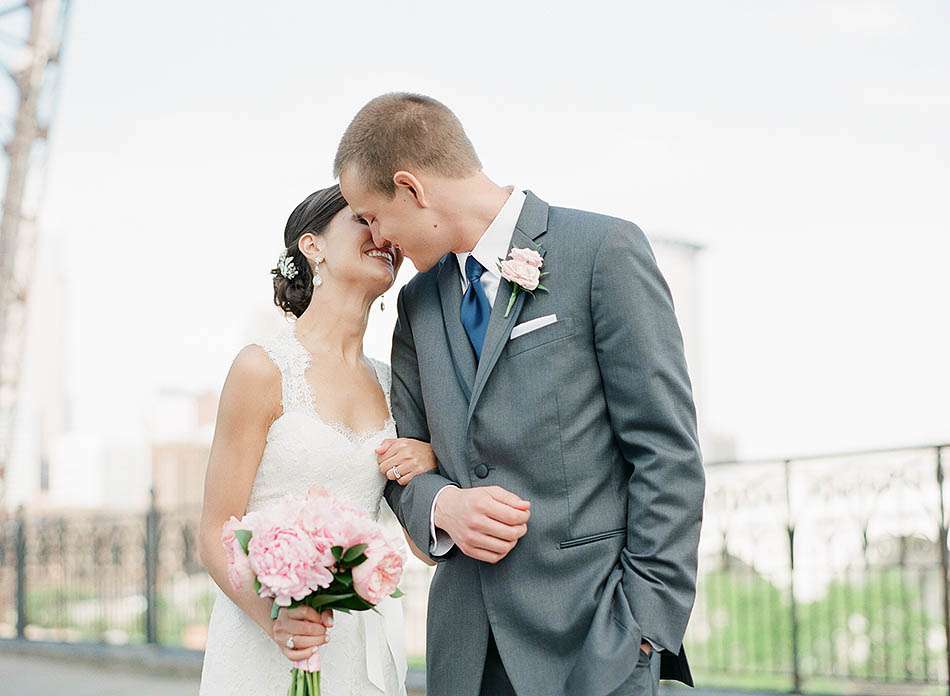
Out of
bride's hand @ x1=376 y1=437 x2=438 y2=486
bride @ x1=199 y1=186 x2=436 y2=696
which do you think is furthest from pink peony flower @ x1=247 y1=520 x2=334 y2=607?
bride @ x1=199 y1=186 x2=436 y2=696

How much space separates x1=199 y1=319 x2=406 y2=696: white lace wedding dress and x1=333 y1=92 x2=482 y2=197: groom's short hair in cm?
72

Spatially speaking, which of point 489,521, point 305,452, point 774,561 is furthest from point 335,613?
point 774,561

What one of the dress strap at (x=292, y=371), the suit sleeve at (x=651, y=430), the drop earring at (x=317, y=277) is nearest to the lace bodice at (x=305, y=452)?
the dress strap at (x=292, y=371)

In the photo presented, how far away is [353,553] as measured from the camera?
2.12 m

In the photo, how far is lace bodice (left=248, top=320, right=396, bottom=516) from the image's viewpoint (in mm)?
2752

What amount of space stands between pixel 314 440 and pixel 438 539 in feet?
1.92

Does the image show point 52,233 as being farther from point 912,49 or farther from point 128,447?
point 912,49

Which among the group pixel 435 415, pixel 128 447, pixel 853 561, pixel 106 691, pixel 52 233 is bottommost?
pixel 128 447

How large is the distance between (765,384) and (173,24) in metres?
21.0

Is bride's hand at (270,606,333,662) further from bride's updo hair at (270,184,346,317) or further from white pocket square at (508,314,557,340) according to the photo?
bride's updo hair at (270,184,346,317)

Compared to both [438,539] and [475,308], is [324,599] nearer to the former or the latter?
[438,539]

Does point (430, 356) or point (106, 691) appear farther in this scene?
point (106, 691)

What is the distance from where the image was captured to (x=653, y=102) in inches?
1441

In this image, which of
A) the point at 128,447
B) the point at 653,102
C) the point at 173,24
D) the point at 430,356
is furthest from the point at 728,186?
the point at 430,356
